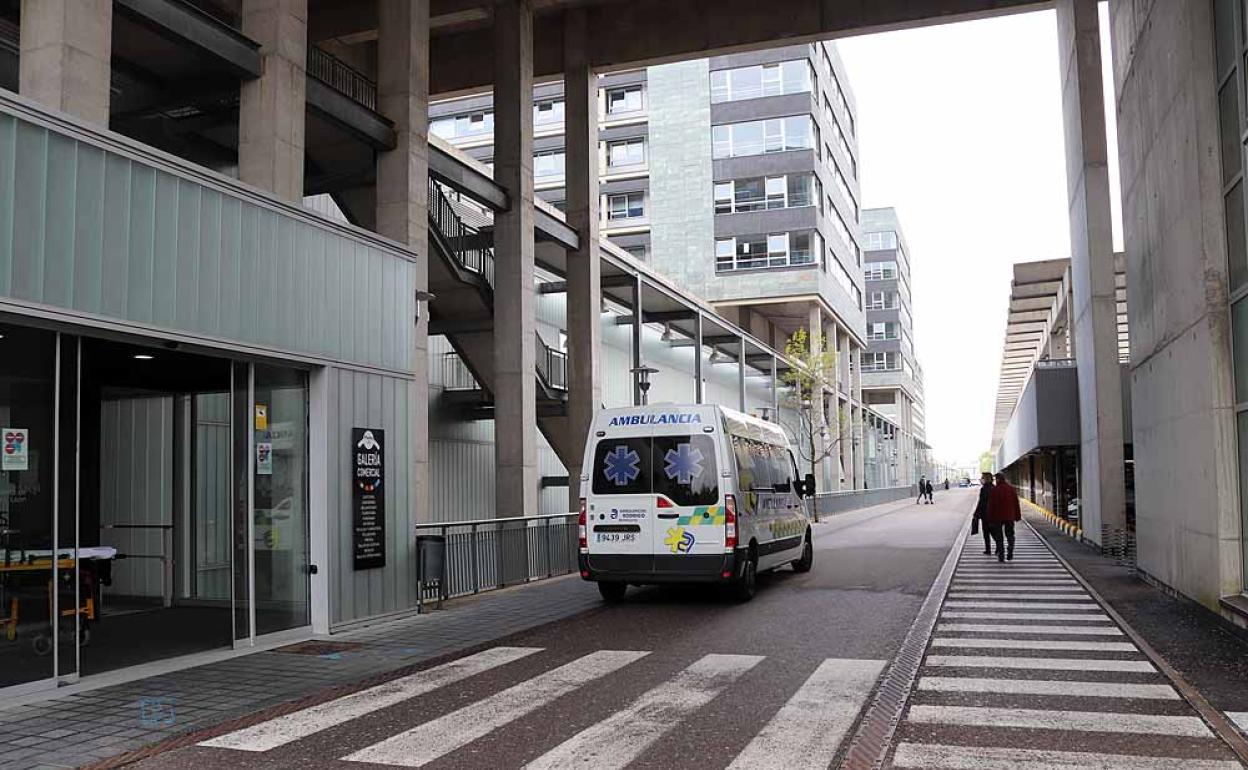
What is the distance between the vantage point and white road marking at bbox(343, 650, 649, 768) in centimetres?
625

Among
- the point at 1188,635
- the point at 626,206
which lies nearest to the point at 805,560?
the point at 1188,635

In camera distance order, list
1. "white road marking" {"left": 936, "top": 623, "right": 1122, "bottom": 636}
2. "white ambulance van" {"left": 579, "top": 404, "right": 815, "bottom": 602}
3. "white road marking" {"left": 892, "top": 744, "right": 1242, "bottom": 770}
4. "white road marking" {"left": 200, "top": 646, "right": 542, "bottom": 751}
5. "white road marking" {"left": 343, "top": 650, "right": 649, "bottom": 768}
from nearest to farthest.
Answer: "white road marking" {"left": 892, "top": 744, "right": 1242, "bottom": 770} → "white road marking" {"left": 343, "top": 650, "right": 649, "bottom": 768} → "white road marking" {"left": 200, "top": 646, "right": 542, "bottom": 751} → "white road marking" {"left": 936, "top": 623, "right": 1122, "bottom": 636} → "white ambulance van" {"left": 579, "top": 404, "right": 815, "bottom": 602}

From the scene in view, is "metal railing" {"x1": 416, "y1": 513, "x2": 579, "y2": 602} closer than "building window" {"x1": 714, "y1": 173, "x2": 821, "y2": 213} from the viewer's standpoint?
Yes

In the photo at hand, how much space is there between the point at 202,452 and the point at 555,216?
1326cm

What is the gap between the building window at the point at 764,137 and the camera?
184 feet

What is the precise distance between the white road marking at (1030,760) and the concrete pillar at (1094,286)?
53.4 ft

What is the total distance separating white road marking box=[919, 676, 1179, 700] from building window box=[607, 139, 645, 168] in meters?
57.7

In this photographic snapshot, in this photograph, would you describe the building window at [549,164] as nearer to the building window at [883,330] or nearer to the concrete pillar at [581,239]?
the concrete pillar at [581,239]

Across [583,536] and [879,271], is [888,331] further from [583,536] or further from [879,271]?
[583,536]

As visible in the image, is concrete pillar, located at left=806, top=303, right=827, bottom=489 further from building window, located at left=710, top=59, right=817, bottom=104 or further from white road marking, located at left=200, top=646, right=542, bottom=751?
white road marking, located at left=200, top=646, right=542, bottom=751

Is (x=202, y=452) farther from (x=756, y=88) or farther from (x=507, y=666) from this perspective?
(x=756, y=88)

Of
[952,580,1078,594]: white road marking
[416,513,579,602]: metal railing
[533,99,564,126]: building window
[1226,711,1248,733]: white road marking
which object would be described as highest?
[533,99,564,126]: building window

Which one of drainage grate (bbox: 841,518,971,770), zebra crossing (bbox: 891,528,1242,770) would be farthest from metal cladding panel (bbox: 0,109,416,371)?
zebra crossing (bbox: 891,528,1242,770)

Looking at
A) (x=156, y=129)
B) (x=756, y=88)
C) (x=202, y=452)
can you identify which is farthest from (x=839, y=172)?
(x=202, y=452)
